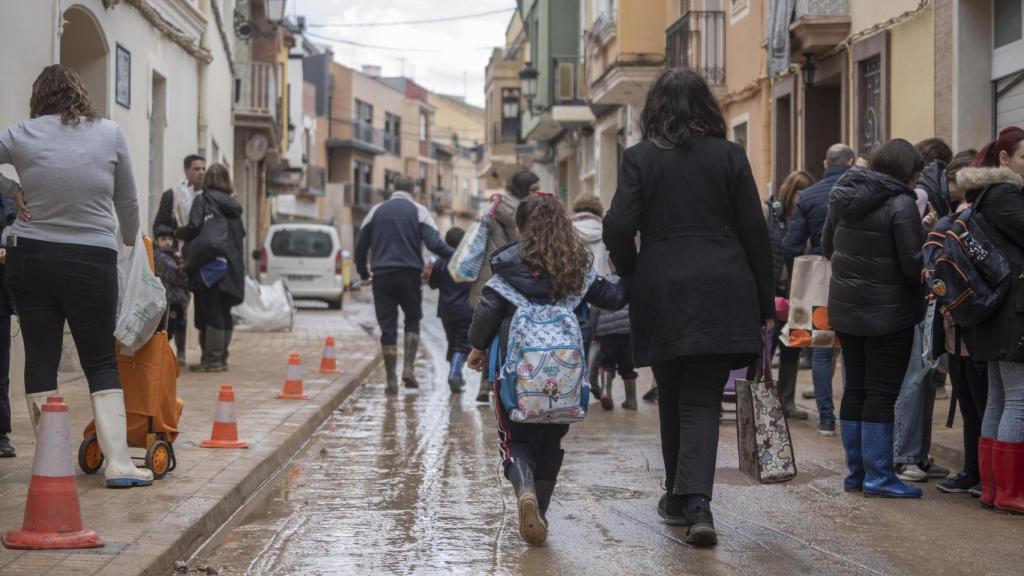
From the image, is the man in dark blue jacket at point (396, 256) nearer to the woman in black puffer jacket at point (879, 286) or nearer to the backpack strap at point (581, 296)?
the woman in black puffer jacket at point (879, 286)

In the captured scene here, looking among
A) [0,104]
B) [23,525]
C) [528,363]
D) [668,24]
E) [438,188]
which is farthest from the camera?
[438,188]

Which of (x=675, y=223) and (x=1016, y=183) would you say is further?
(x=1016, y=183)

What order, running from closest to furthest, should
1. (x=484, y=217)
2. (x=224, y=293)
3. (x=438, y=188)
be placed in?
(x=484, y=217) < (x=224, y=293) < (x=438, y=188)

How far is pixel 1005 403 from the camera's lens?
21.9ft

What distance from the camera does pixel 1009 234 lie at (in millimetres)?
6578

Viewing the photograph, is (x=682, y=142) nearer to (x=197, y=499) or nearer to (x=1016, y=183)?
(x=1016, y=183)

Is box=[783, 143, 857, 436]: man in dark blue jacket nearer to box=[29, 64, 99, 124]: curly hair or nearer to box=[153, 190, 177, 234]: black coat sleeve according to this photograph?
box=[29, 64, 99, 124]: curly hair

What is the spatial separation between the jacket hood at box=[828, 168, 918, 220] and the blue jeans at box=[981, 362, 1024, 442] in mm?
955

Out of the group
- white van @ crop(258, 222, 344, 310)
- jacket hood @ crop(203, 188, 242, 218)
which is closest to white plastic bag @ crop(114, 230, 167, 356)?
jacket hood @ crop(203, 188, 242, 218)

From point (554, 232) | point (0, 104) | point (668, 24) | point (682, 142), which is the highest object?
point (668, 24)

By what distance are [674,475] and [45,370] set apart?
287 centimetres

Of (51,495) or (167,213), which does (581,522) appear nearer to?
(51,495)

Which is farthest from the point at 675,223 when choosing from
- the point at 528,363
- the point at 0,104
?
the point at 0,104

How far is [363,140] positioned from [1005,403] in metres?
77.3
